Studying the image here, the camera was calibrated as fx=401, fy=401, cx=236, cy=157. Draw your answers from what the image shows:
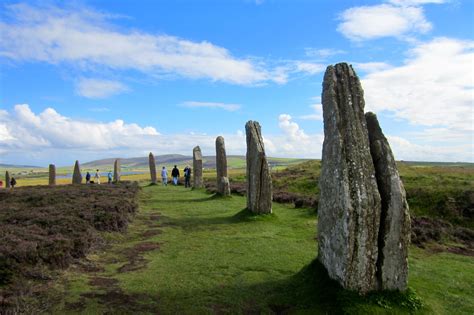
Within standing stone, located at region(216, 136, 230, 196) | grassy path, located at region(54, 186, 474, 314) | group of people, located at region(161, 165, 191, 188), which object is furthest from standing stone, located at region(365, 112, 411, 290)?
group of people, located at region(161, 165, 191, 188)

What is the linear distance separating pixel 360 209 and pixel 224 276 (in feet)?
14.7

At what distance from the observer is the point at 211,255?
1369cm

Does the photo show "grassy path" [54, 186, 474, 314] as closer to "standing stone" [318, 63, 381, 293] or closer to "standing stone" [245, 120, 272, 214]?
"standing stone" [318, 63, 381, 293]

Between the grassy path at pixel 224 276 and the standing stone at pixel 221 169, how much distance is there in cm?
1069

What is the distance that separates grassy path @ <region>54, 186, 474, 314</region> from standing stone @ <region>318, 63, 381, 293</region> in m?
0.61

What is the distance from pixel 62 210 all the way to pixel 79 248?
669cm

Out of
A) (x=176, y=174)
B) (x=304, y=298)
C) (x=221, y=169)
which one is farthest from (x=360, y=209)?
(x=176, y=174)

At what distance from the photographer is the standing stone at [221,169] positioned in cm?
2912

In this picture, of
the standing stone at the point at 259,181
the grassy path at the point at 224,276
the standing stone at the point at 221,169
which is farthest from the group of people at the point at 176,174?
the grassy path at the point at 224,276

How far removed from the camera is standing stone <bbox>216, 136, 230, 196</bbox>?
95.5 feet

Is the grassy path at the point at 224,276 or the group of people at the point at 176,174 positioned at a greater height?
the group of people at the point at 176,174

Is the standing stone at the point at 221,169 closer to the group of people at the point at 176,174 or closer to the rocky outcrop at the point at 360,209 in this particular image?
the group of people at the point at 176,174

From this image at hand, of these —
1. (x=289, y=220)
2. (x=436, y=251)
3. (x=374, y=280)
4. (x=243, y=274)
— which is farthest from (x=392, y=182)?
(x=289, y=220)

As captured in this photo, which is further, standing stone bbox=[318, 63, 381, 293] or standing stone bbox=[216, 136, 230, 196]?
standing stone bbox=[216, 136, 230, 196]
